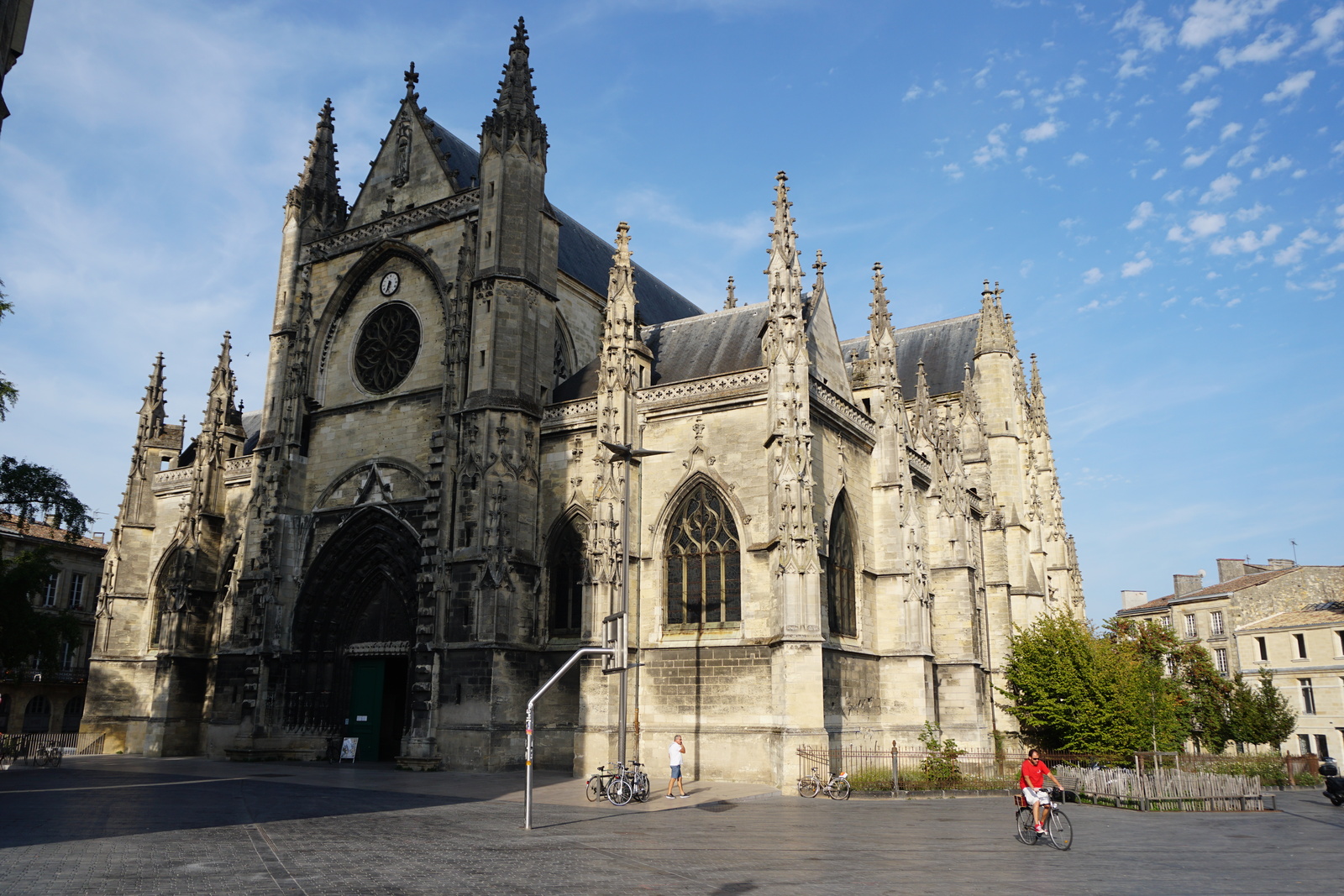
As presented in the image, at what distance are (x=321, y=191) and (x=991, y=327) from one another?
83.2ft

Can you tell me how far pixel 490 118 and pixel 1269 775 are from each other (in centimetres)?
2961

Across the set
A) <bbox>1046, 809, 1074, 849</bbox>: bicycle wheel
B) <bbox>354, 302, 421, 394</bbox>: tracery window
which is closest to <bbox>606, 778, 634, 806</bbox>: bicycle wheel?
<bbox>1046, 809, 1074, 849</bbox>: bicycle wheel

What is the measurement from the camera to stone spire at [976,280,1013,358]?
37.8 meters

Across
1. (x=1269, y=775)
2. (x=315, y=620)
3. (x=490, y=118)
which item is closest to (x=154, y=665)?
(x=315, y=620)

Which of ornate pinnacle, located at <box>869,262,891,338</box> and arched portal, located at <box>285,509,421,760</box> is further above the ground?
ornate pinnacle, located at <box>869,262,891,338</box>

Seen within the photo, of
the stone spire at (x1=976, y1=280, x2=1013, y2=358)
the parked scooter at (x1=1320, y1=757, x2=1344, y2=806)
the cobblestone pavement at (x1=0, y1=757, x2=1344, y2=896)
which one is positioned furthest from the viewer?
the stone spire at (x1=976, y1=280, x2=1013, y2=358)

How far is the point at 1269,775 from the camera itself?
92.5 ft

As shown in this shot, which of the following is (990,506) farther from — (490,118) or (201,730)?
(201,730)

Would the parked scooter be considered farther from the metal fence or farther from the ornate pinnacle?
the ornate pinnacle

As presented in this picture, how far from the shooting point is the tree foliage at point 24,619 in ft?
79.6

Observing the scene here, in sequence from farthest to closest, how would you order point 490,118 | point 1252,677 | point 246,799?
point 1252,677
point 490,118
point 246,799

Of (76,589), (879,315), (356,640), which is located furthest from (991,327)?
(76,589)

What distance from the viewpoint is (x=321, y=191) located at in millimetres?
31812

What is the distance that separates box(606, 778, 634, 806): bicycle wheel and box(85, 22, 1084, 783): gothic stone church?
342 cm
